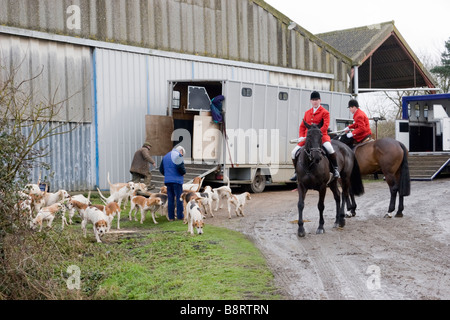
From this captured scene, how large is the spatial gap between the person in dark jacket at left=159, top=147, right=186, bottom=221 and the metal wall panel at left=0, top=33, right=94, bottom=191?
5.67m

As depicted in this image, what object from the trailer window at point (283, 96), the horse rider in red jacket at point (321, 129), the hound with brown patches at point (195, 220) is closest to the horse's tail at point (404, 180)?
the horse rider in red jacket at point (321, 129)

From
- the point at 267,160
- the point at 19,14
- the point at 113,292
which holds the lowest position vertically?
the point at 113,292

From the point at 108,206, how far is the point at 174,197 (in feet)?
6.92

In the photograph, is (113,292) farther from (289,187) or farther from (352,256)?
(289,187)

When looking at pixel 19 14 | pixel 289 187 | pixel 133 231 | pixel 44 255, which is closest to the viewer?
pixel 44 255

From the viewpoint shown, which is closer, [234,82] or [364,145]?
[364,145]

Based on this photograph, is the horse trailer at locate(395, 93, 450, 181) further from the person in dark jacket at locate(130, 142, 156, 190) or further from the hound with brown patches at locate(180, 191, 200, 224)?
the hound with brown patches at locate(180, 191, 200, 224)

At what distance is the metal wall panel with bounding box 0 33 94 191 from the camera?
1720cm

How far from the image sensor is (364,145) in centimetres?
1388

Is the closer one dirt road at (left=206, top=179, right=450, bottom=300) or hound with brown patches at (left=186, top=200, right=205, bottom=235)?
dirt road at (left=206, top=179, right=450, bottom=300)

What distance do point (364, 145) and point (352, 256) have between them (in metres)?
5.80

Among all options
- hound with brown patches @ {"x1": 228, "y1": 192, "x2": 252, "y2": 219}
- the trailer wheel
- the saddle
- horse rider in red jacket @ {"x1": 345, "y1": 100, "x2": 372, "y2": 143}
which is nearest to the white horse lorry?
the trailer wheel

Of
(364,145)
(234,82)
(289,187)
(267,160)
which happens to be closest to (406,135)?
(289,187)

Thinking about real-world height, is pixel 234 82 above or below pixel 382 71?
below
